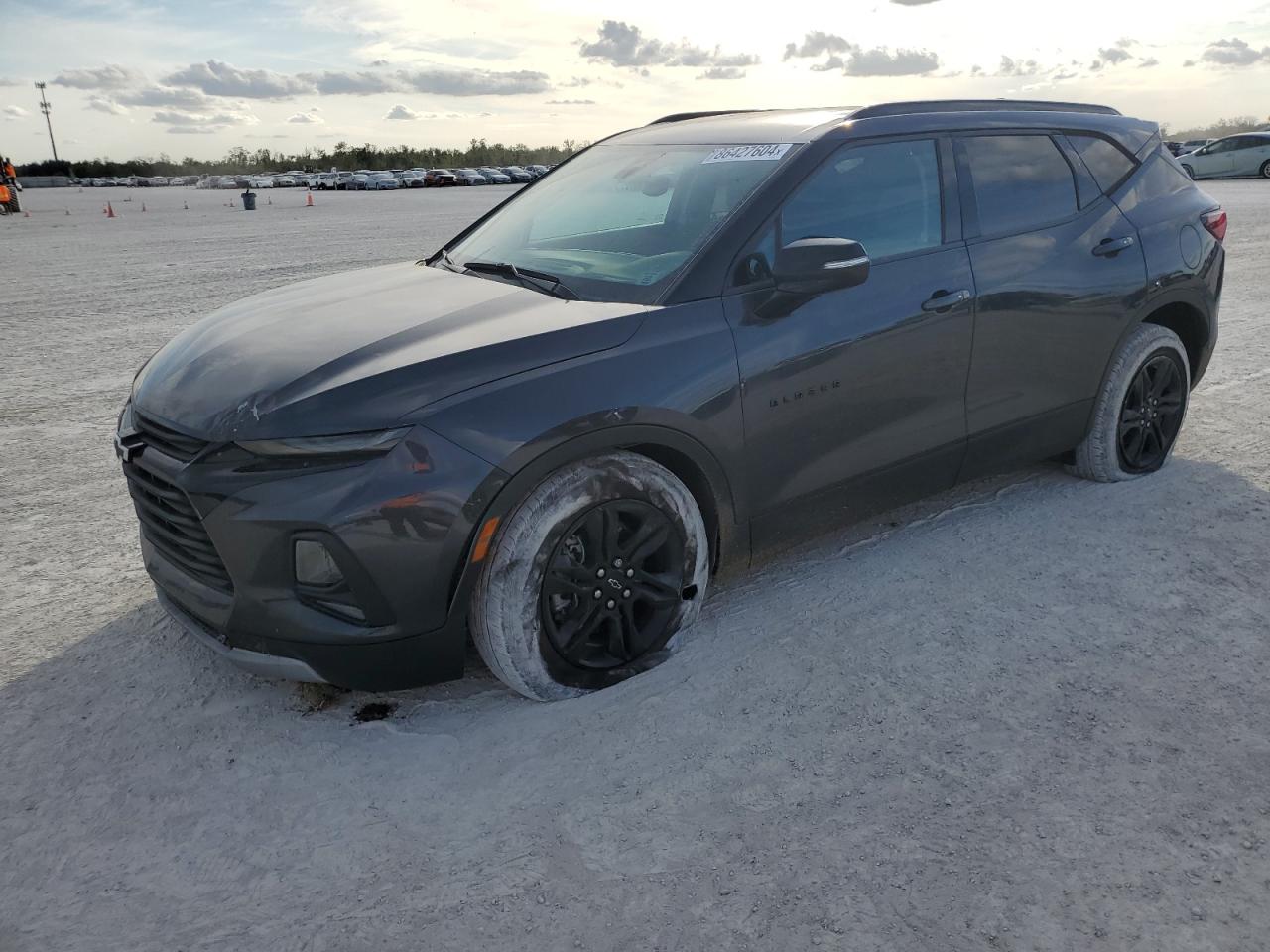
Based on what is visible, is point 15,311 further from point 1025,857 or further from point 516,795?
point 1025,857

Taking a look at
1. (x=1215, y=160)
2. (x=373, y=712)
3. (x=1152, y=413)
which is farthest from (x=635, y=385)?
(x=1215, y=160)

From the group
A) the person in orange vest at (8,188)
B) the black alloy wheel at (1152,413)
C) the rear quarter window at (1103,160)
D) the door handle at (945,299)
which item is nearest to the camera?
the door handle at (945,299)

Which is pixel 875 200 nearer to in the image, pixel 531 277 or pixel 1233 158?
pixel 531 277

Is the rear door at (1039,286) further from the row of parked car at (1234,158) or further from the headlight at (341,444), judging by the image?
the row of parked car at (1234,158)

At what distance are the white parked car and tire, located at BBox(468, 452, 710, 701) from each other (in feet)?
101

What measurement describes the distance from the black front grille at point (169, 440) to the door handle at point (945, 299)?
102 inches

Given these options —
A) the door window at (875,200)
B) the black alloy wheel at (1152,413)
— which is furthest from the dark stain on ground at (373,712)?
the black alloy wheel at (1152,413)

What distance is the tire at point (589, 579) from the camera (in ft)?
9.82

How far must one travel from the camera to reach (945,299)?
3.88m

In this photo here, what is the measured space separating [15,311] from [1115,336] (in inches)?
445

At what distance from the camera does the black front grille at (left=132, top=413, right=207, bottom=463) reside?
2.96m

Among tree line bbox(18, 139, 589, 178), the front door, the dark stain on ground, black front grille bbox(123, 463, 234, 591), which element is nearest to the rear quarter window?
the front door

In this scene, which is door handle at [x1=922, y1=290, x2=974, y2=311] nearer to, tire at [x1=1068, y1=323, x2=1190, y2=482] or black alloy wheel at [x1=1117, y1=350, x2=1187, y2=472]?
tire at [x1=1068, y1=323, x2=1190, y2=482]

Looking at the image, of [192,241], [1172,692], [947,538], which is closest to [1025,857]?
[1172,692]
